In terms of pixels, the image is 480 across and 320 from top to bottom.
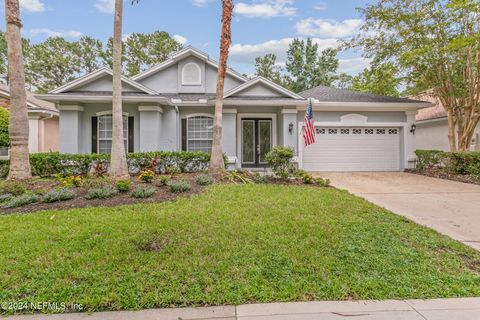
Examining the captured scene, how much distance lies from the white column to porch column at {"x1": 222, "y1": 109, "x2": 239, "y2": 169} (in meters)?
10.8

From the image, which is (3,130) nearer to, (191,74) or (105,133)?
(105,133)

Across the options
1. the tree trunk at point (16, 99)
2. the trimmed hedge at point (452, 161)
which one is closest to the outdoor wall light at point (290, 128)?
the trimmed hedge at point (452, 161)

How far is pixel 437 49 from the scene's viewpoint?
41.6 ft

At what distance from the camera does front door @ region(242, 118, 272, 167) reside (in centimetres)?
1404

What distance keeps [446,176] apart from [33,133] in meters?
21.1

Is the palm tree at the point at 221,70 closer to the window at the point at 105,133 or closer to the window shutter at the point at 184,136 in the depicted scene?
the window shutter at the point at 184,136

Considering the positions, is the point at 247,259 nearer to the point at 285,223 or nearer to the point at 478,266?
the point at 285,223

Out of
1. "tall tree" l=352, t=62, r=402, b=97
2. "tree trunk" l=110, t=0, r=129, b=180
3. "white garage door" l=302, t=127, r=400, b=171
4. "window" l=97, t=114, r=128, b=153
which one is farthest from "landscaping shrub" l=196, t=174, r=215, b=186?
"tall tree" l=352, t=62, r=402, b=97

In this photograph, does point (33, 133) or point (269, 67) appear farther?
point (269, 67)

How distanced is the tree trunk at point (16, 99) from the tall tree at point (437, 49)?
15.3 m

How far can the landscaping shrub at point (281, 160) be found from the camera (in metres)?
9.45

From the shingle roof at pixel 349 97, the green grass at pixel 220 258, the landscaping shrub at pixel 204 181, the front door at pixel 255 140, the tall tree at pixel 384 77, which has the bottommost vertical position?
the green grass at pixel 220 258

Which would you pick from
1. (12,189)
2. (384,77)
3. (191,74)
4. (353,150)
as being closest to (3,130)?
(12,189)

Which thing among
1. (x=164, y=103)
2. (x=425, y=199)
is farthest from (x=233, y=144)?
(x=425, y=199)
